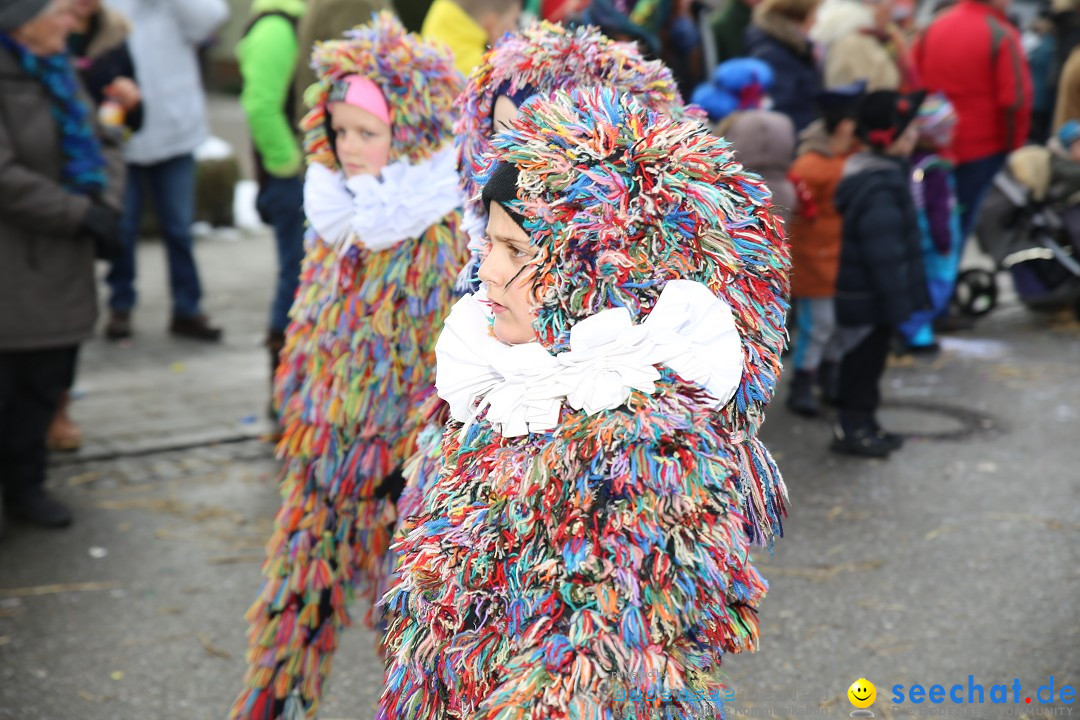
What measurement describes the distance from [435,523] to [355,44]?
1.80 m

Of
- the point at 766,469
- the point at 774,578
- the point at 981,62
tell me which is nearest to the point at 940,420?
the point at 774,578

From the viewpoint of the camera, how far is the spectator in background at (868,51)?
24.3ft

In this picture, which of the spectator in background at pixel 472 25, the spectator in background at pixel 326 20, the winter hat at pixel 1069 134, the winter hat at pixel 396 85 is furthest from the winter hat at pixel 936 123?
the winter hat at pixel 396 85

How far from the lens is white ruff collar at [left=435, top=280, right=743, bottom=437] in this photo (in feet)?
6.40

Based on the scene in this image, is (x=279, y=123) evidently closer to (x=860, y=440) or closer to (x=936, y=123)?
(x=860, y=440)

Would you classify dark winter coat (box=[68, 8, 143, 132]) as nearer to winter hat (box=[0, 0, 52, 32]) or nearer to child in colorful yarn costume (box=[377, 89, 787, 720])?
winter hat (box=[0, 0, 52, 32])

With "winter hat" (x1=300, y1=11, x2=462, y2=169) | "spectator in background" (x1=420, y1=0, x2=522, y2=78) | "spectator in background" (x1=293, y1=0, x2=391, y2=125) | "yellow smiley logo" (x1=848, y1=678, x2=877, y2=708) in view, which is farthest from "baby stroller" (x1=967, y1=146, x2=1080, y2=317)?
"winter hat" (x1=300, y1=11, x2=462, y2=169)

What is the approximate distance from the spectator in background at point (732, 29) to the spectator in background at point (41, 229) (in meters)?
4.82

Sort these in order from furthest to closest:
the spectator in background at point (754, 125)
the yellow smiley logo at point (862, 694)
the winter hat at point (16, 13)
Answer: the spectator in background at point (754, 125)
the winter hat at point (16, 13)
the yellow smiley logo at point (862, 694)

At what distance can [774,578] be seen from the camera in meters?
4.48

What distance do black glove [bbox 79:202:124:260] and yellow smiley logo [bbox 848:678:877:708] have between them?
326 cm

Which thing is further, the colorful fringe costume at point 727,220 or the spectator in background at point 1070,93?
the spectator in background at point 1070,93

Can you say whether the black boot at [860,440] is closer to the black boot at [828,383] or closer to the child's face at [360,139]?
the black boot at [828,383]

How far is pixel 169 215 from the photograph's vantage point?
7.48m
